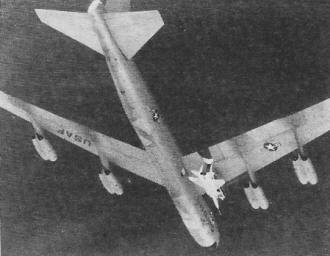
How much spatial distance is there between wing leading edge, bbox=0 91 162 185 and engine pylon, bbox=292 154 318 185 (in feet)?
15.4

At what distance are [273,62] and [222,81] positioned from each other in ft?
6.23

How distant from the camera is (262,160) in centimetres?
1488

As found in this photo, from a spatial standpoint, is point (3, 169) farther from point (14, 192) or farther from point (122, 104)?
point (122, 104)

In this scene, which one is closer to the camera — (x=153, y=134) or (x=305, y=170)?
(x=305, y=170)

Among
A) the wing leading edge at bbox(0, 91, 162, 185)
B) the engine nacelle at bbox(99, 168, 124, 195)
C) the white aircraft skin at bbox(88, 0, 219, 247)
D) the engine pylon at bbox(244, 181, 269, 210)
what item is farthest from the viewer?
the wing leading edge at bbox(0, 91, 162, 185)

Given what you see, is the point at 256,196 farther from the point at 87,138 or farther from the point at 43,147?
the point at 43,147

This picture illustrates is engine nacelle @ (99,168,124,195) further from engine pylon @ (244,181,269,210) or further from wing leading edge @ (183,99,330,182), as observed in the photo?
engine pylon @ (244,181,269,210)

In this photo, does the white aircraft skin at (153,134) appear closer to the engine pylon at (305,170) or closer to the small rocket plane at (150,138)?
the small rocket plane at (150,138)

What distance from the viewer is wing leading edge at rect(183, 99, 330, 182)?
1393 centimetres

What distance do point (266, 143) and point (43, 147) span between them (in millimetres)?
7667

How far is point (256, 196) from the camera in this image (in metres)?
14.5

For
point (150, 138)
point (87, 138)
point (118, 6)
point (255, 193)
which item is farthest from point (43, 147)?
point (255, 193)

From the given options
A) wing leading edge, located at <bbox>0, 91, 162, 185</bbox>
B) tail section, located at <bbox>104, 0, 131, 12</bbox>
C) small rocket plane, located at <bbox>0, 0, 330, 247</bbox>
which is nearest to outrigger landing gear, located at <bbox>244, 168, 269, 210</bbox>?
small rocket plane, located at <bbox>0, 0, 330, 247</bbox>

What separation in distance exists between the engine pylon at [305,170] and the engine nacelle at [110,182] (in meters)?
6.00
